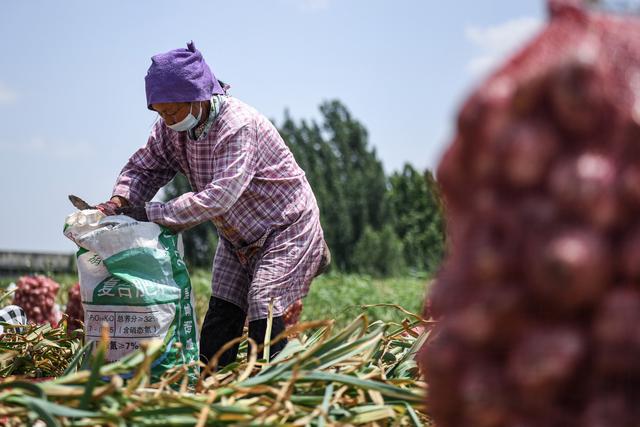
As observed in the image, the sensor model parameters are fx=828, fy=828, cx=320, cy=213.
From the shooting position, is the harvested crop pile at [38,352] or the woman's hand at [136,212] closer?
the harvested crop pile at [38,352]

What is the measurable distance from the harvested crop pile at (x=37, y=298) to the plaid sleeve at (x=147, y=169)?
6.79 ft

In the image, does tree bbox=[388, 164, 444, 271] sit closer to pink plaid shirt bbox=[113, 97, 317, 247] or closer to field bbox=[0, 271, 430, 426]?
pink plaid shirt bbox=[113, 97, 317, 247]

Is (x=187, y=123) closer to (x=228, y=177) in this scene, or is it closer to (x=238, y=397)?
(x=228, y=177)

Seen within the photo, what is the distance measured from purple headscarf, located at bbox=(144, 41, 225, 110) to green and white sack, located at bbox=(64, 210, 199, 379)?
0.54 metres

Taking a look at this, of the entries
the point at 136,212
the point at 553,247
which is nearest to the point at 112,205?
the point at 136,212

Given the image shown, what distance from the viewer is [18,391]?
1.54 metres

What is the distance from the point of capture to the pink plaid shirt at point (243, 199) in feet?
10.3

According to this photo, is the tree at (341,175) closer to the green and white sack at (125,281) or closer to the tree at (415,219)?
the tree at (415,219)

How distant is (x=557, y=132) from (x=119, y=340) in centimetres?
226

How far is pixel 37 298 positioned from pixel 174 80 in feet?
8.94

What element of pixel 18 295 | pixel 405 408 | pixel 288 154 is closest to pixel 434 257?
pixel 18 295

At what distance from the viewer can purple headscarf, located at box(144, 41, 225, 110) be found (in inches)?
126

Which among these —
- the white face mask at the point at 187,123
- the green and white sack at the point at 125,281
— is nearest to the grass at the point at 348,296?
the white face mask at the point at 187,123

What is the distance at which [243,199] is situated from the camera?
343 cm
